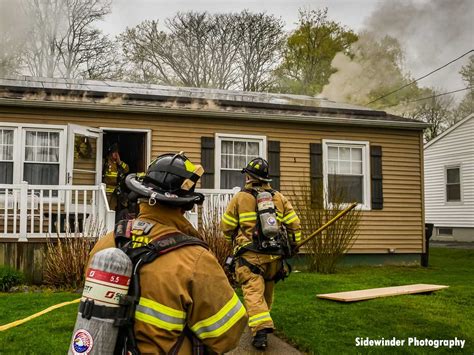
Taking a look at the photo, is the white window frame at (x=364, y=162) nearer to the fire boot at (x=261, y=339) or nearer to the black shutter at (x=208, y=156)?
the black shutter at (x=208, y=156)

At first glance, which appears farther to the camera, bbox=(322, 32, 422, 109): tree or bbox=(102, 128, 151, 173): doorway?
bbox=(322, 32, 422, 109): tree

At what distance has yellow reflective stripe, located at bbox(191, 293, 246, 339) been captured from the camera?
6.51 feet

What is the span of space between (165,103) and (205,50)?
727 inches

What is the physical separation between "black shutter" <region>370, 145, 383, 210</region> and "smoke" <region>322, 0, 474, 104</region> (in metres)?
11.6

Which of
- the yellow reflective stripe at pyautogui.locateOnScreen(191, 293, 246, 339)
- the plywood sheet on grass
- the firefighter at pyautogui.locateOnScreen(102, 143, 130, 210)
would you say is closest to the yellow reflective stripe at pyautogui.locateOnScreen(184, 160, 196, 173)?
the yellow reflective stripe at pyautogui.locateOnScreen(191, 293, 246, 339)

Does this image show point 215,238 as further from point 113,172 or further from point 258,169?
point 258,169

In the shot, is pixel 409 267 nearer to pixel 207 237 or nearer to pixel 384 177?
pixel 384 177

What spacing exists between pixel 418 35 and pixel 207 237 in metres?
20.5

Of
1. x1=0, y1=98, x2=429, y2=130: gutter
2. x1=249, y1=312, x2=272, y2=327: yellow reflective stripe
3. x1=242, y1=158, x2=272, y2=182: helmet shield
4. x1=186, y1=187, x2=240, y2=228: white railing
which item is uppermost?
x1=0, y1=98, x2=429, y2=130: gutter

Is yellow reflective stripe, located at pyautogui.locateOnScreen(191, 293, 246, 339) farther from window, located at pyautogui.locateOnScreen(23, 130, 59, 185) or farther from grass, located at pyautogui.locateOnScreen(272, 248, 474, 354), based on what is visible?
window, located at pyautogui.locateOnScreen(23, 130, 59, 185)

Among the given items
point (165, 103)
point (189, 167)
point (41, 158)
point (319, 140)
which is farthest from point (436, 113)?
point (189, 167)

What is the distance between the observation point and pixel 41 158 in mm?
10141

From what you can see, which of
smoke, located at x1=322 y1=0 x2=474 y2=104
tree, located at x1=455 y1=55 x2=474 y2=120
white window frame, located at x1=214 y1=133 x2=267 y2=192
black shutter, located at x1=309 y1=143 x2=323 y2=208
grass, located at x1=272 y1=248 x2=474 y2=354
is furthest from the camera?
tree, located at x1=455 y1=55 x2=474 y2=120

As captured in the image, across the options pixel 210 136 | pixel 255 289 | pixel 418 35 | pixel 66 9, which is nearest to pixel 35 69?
pixel 66 9
